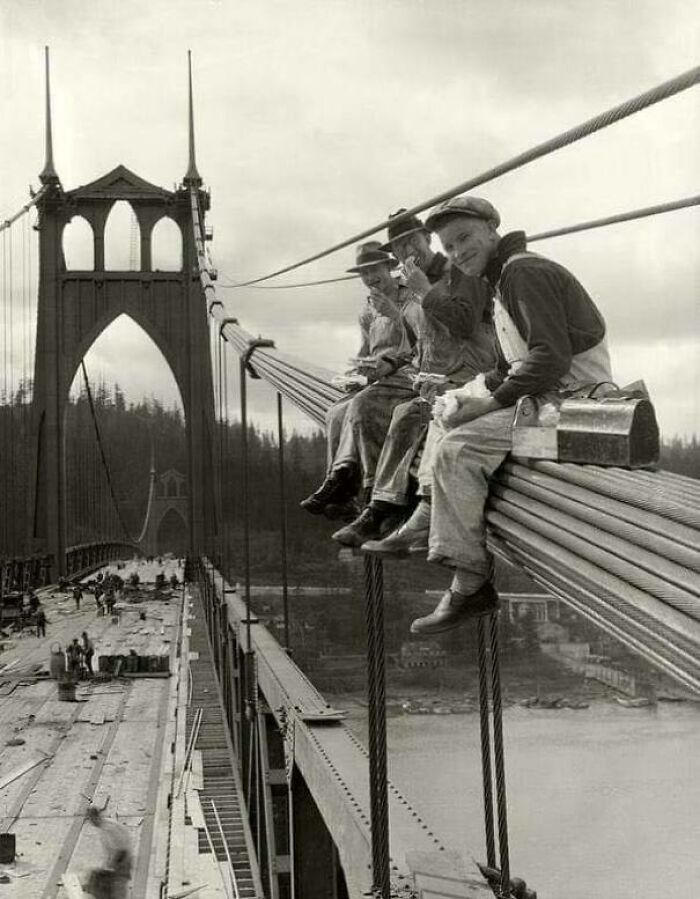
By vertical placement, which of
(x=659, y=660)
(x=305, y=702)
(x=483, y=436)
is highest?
(x=483, y=436)

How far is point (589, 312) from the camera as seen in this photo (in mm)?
2115

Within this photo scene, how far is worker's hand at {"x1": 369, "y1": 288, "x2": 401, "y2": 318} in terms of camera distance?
11.7 ft

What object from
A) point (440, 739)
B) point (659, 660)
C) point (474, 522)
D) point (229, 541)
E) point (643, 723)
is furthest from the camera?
point (643, 723)

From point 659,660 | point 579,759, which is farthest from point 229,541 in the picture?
point 659,660

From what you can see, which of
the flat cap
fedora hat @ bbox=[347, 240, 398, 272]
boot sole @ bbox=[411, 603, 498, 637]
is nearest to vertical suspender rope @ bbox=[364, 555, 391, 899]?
fedora hat @ bbox=[347, 240, 398, 272]

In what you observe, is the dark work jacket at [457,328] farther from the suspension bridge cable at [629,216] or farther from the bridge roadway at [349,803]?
the bridge roadway at [349,803]

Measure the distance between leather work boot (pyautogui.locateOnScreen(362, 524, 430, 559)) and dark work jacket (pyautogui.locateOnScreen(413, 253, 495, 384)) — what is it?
396mm

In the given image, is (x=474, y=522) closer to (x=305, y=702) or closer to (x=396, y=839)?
(x=396, y=839)

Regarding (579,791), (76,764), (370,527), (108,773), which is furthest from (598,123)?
(579,791)

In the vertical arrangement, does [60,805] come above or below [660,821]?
above

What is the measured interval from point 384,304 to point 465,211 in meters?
1.35

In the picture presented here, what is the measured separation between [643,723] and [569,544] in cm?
2663

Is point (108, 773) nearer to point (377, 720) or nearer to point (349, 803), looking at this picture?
point (349, 803)

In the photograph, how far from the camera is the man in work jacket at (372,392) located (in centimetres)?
333
